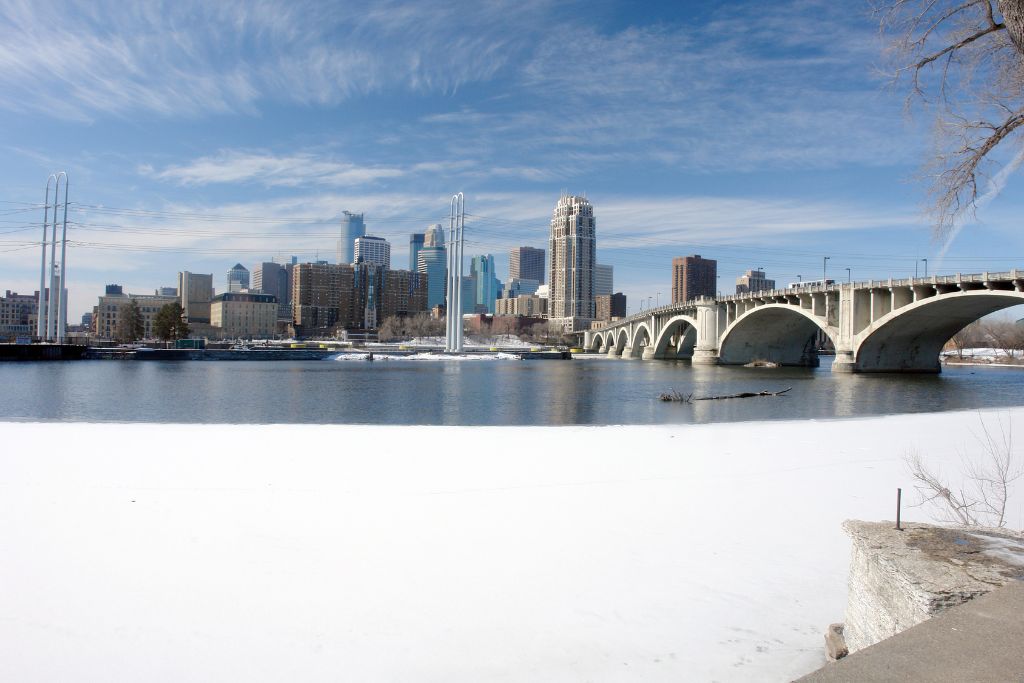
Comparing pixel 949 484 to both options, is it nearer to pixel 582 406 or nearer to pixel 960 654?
pixel 960 654

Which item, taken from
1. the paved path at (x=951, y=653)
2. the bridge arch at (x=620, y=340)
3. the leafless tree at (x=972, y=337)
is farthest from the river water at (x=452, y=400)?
the bridge arch at (x=620, y=340)

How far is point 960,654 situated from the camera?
3176mm

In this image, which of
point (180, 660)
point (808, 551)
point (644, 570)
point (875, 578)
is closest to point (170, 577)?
point (180, 660)

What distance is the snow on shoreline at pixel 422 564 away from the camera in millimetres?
4922

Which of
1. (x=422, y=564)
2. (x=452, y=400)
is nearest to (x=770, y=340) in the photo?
(x=452, y=400)

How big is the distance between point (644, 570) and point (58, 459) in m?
9.98

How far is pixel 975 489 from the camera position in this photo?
959 centimetres

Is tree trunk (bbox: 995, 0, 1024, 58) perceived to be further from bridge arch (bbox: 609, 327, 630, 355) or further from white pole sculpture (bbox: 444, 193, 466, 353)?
bridge arch (bbox: 609, 327, 630, 355)

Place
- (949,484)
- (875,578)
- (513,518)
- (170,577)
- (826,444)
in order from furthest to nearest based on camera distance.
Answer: (826,444)
(949,484)
(513,518)
(170,577)
(875,578)

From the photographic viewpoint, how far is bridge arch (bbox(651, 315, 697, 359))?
112438 mm

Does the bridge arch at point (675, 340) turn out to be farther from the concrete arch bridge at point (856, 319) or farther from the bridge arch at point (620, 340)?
the bridge arch at point (620, 340)

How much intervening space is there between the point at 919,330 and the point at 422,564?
6864cm

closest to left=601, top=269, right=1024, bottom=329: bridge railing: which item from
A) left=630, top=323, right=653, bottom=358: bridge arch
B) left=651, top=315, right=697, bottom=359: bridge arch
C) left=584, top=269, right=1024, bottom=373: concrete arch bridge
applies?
left=584, top=269, right=1024, bottom=373: concrete arch bridge

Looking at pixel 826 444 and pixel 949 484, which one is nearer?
pixel 949 484
